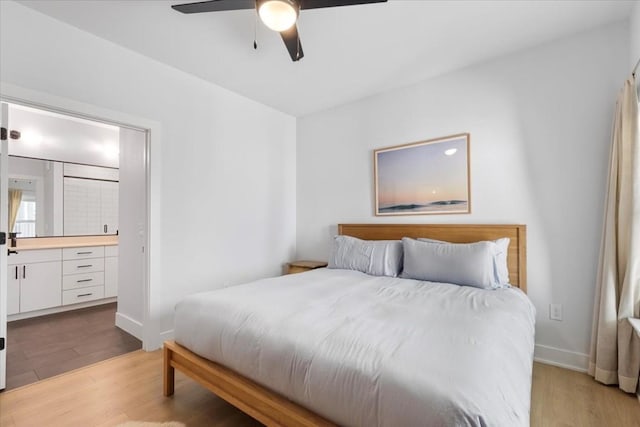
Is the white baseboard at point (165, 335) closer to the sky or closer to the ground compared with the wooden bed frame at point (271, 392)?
closer to the ground

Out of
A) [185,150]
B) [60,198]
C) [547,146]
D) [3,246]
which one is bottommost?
[3,246]

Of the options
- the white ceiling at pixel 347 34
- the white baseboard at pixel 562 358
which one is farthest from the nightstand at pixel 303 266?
the white baseboard at pixel 562 358

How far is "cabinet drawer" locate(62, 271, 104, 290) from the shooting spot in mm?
3896

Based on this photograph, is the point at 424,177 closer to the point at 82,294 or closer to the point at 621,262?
the point at 621,262

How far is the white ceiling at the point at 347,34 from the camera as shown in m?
2.10

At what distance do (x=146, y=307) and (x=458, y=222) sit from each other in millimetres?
3038

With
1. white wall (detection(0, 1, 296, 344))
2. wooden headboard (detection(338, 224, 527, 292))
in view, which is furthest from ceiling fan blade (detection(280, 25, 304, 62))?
wooden headboard (detection(338, 224, 527, 292))

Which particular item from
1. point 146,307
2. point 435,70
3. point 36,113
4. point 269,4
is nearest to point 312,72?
point 435,70

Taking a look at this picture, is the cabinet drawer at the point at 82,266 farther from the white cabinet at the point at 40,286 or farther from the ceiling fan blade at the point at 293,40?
Answer: the ceiling fan blade at the point at 293,40

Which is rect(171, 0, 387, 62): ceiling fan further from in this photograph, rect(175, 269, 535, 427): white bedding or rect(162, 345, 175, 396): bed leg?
rect(162, 345, 175, 396): bed leg

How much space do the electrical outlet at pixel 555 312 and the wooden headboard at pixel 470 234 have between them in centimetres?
22

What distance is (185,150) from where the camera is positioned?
2.99m

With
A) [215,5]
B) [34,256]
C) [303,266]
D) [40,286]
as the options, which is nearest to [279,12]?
[215,5]

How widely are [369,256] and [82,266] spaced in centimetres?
388
